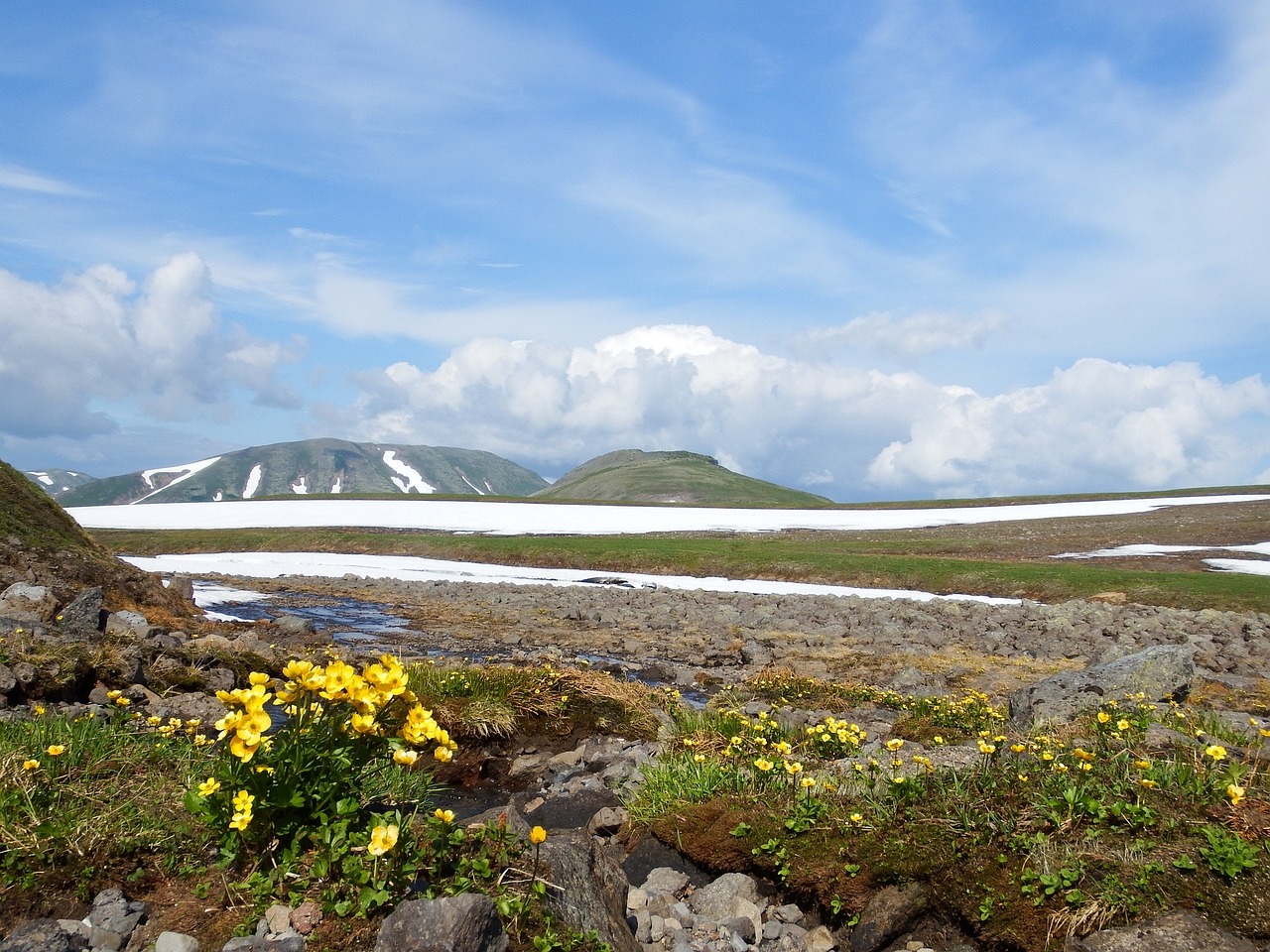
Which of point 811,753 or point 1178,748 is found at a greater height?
point 1178,748

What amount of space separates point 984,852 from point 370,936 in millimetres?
4336

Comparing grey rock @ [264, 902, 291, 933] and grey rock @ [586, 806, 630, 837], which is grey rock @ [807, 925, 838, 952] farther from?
grey rock @ [264, 902, 291, 933]

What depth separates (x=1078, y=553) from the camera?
181ft

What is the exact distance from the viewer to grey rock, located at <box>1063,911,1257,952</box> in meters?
4.77

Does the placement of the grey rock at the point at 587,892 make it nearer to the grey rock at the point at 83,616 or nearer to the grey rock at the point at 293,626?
the grey rock at the point at 83,616

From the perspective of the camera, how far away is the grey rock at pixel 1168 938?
4773 mm

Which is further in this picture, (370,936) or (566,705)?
(566,705)

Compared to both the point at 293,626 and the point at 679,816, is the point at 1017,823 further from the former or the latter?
the point at 293,626

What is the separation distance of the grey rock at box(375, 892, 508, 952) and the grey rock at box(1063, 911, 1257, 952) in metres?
3.66

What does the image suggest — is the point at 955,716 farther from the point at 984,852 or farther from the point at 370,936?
the point at 370,936

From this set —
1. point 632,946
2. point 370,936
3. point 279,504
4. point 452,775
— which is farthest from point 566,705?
point 279,504

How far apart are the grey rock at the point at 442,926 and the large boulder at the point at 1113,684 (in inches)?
401

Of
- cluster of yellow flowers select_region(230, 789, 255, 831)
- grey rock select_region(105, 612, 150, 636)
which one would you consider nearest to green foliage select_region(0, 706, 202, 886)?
cluster of yellow flowers select_region(230, 789, 255, 831)

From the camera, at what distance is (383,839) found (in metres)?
4.39
